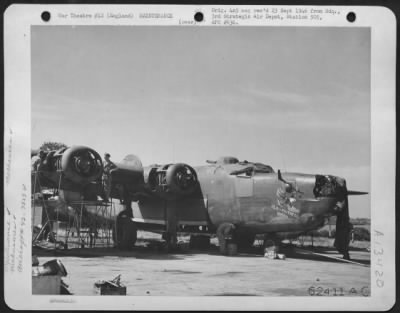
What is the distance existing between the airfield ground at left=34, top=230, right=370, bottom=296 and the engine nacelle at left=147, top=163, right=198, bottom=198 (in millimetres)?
587

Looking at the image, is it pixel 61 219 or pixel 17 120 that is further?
pixel 61 219

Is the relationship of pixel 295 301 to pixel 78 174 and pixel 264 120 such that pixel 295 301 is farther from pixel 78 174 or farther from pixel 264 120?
pixel 78 174

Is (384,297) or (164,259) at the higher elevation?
(164,259)

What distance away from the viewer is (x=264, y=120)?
3717 mm

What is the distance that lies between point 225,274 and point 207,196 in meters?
0.76

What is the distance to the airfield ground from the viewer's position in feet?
11.8

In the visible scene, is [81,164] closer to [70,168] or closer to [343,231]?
[70,168]

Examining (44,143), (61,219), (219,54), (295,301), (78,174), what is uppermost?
(219,54)

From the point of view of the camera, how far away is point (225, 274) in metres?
3.64

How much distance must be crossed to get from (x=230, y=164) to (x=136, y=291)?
1240mm

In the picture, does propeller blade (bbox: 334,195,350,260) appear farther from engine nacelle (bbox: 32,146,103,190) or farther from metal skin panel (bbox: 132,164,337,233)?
engine nacelle (bbox: 32,146,103,190)

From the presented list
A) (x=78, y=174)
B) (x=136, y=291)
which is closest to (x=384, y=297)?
(x=136, y=291)

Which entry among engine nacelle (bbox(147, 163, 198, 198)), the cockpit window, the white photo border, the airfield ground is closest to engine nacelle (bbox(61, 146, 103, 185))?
the white photo border

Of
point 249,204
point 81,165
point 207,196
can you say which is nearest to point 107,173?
point 81,165
